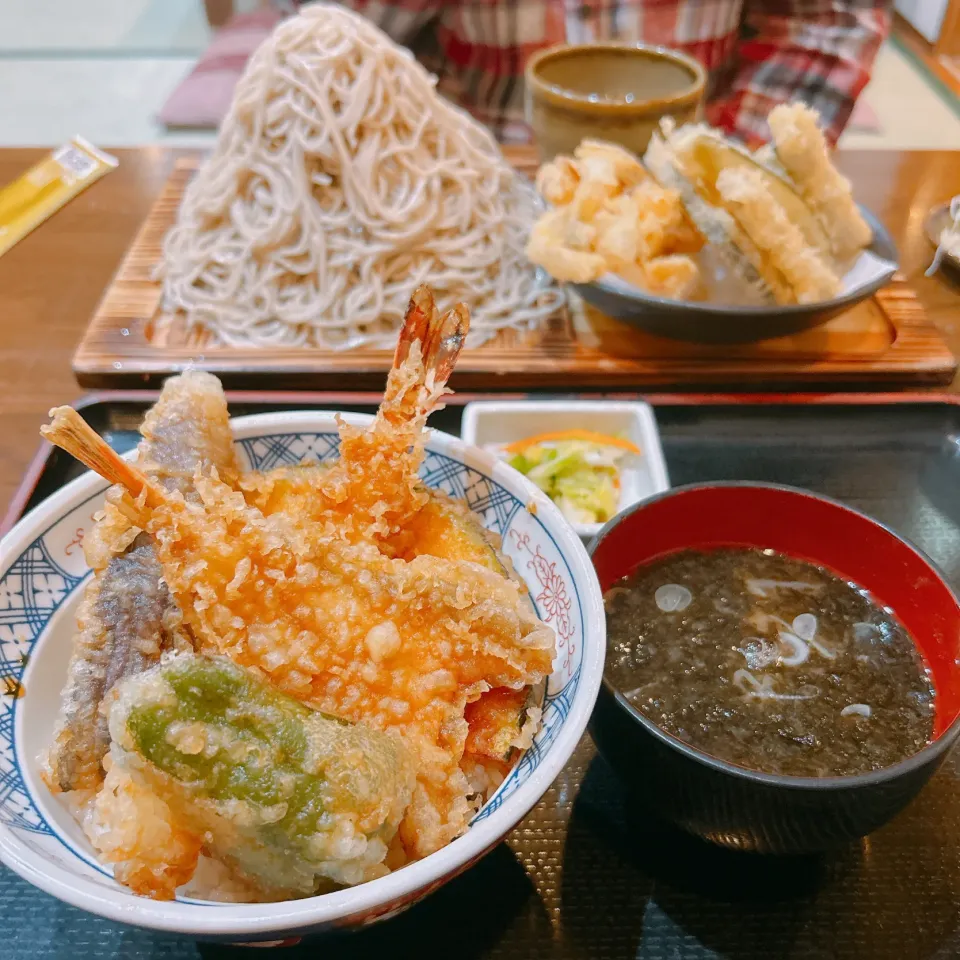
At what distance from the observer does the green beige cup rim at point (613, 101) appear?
225cm

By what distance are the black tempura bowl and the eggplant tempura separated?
0.86m

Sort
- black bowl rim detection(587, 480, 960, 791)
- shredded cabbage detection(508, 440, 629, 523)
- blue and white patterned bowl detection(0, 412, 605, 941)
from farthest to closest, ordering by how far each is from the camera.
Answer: shredded cabbage detection(508, 440, 629, 523)
black bowl rim detection(587, 480, 960, 791)
blue and white patterned bowl detection(0, 412, 605, 941)

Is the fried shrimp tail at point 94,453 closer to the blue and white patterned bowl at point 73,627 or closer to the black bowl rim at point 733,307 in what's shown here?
the blue and white patterned bowl at point 73,627

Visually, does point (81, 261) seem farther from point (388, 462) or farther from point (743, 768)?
point (743, 768)

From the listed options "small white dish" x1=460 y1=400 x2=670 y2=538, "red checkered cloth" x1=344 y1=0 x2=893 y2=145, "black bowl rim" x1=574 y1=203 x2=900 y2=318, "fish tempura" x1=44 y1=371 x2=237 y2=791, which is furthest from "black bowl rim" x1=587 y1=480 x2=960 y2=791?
"red checkered cloth" x1=344 y1=0 x2=893 y2=145

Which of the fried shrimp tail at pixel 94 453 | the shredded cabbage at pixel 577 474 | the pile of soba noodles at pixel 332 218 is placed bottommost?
the shredded cabbage at pixel 577 474

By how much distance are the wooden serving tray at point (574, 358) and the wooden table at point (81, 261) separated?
0.37 ft

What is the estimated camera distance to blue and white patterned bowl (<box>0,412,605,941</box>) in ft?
2.38

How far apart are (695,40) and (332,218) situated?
7.22ft

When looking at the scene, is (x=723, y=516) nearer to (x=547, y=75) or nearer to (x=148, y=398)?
(x=148, y=398)

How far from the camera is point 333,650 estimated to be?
0.93m

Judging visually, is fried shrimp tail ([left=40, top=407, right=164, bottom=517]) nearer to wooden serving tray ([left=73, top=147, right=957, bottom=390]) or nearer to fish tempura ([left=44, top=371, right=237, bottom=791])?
fish tempura ([left=44, top=371, right=237, bottom=791])

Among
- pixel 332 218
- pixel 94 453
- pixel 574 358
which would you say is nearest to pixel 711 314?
pixel 574 358

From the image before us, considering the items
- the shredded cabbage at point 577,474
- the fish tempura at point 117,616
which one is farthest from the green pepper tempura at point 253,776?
the shredded cabbage at point 577,474
